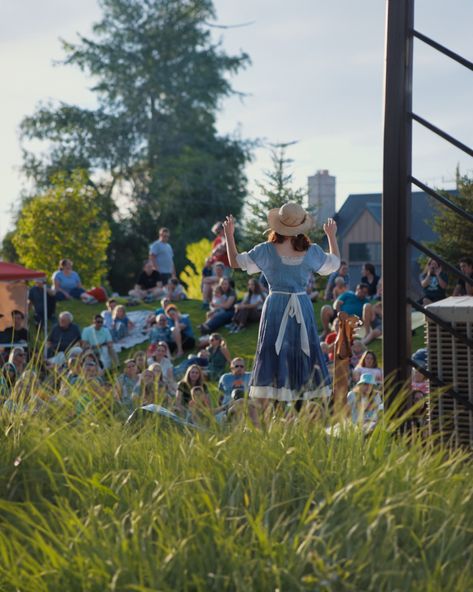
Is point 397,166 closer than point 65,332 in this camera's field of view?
Yes

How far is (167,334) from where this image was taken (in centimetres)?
1794

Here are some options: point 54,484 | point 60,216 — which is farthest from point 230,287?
point 60,216

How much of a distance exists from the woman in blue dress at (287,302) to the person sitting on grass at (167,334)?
11.1 m

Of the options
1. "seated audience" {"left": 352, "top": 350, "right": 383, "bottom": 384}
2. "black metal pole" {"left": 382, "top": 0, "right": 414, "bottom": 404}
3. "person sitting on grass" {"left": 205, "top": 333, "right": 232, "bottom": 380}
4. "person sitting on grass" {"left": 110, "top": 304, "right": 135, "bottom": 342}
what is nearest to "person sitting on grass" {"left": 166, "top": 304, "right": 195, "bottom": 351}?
"person sitting on grass" {"left": 110, "top": 304, "right": 135, "bottom": 342}

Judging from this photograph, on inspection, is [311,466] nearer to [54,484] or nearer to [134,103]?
[54,484]

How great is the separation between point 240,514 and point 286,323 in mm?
3693

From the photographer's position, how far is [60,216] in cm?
3806

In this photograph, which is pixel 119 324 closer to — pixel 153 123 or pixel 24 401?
pixel 24 401

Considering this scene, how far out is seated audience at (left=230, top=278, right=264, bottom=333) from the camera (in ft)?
61.8

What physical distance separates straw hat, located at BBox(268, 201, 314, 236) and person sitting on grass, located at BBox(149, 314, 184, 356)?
36.5 feet

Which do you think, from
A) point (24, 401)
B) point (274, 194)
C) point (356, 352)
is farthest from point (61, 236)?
point (24, 401)

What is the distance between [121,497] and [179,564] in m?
0.53

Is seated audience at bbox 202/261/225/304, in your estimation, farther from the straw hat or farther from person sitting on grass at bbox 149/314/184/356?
the straw hat

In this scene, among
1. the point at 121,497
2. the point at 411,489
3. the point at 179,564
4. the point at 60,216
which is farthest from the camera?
the point at 60,216
